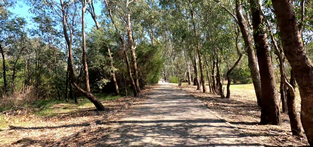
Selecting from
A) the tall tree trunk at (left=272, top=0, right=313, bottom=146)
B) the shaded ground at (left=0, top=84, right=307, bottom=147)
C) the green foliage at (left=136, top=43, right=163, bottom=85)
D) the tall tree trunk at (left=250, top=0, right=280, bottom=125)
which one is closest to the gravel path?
the shaded ground at (left=0, top=84, right=307, bottom=147)

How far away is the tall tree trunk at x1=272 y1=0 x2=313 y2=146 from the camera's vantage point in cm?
339

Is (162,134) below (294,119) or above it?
below

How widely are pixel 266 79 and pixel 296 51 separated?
260cm

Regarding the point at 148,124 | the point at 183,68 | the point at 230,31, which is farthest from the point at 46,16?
the point at 183,68

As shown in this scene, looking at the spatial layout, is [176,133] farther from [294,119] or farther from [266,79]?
[266,79]

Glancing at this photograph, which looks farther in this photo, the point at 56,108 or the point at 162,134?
the point at 56,108

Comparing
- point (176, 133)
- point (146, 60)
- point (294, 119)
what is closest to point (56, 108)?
point (176, 133)

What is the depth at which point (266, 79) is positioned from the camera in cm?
580

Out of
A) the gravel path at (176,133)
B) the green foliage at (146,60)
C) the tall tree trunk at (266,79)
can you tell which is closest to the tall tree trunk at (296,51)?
the gravel path at (176,133)

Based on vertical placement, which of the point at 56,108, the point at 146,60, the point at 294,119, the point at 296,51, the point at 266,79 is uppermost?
the point at 146,60

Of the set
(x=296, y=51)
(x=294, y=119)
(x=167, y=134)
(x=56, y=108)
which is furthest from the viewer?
(x=56, y=108)

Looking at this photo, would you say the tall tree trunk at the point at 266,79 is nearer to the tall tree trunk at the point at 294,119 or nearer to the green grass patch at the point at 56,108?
the tall tree trunk at the point at 294,119

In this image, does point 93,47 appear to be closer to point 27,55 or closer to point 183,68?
point 27,55

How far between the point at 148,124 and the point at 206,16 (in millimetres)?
11212
